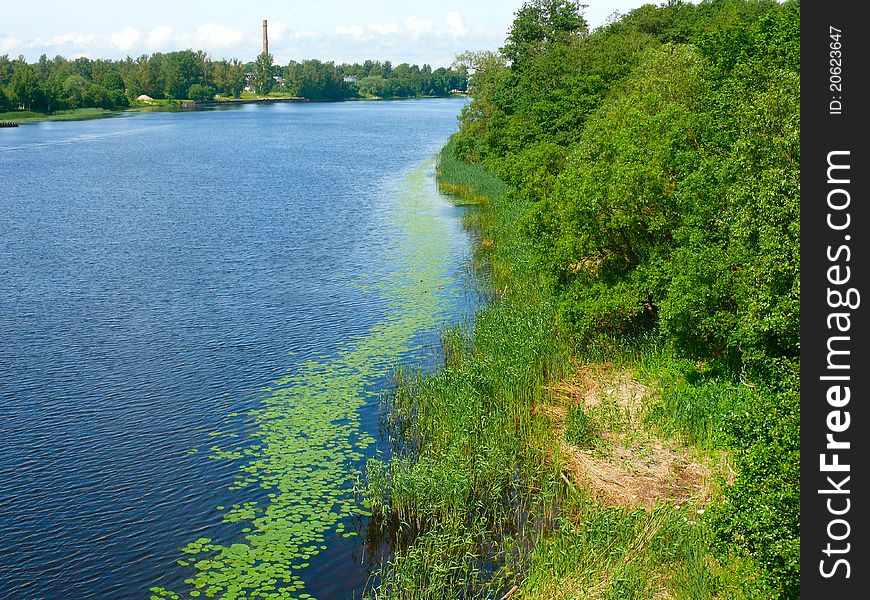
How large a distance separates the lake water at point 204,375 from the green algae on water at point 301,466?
0.07m

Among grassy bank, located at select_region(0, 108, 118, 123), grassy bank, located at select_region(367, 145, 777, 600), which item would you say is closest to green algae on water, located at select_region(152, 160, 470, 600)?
grassy bank, located at select_region(367, 145, 777, 600)

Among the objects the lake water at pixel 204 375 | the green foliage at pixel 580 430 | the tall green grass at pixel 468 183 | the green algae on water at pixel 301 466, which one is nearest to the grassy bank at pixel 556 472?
the green foliage at pixel 580 430

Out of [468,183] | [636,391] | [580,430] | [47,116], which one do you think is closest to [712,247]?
[636,391]

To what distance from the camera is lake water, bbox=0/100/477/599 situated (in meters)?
19.9

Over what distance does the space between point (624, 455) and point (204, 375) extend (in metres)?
16.5

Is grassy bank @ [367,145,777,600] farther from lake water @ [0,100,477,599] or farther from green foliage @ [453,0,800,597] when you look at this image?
lake water @ [0,100,477,599]

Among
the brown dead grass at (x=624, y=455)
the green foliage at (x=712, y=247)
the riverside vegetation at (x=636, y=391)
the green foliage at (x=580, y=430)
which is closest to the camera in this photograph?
the green foliage at (x=712, y=247)

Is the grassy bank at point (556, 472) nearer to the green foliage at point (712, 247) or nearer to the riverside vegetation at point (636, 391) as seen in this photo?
the riverside vegetation at point (636, 391)

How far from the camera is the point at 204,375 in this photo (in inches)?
1211

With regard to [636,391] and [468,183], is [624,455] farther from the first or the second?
[468,183]

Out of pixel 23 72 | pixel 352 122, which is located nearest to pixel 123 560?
pixel 352 122

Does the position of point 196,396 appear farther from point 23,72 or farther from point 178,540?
point 23,72

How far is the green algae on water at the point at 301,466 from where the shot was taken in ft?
62.3

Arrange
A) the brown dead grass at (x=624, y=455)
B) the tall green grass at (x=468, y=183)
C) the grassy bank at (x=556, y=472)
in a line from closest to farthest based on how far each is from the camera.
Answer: the grassy bank at (x=556, y=472) → the brown dead grass at (x=624, y=455) → the tall green grass at (x=468, y=183)
